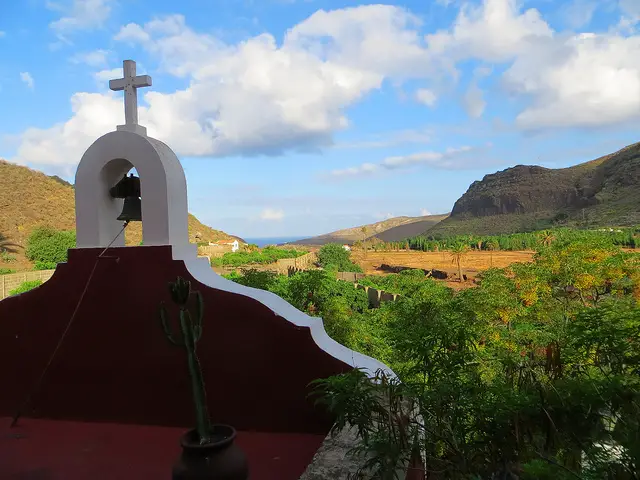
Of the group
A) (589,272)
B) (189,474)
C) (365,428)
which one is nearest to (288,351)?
(365,428)

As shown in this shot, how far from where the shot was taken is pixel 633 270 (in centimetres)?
1275

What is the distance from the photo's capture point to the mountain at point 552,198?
74.2m

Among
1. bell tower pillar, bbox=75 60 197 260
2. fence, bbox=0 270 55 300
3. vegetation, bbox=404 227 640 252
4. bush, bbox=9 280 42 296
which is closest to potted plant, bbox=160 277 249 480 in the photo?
bell tower pillar, bbox=75 60 197 260

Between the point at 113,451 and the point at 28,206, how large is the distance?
5540cm

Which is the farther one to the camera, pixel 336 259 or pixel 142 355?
pixel 336 259

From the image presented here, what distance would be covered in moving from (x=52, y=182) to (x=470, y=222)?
283 ft

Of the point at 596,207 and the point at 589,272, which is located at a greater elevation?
the point at 596,207

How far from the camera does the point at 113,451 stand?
3.36m

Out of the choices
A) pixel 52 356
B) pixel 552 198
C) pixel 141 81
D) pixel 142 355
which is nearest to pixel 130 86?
pixel 141 81

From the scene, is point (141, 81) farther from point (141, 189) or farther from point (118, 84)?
point (141, 189)

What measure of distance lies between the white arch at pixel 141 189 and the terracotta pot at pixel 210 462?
5.21ft

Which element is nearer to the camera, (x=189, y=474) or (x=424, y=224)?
(x=189, y=474)

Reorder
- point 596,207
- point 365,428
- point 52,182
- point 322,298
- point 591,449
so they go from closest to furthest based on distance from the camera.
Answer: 1. point 591,449
2. point 365,428
3. point 322,298
4. point 52,182
5. point 596,207

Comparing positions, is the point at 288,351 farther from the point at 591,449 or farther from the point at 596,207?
the point at 596,207
